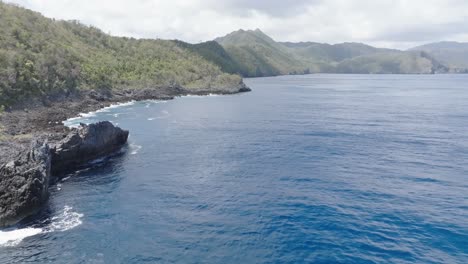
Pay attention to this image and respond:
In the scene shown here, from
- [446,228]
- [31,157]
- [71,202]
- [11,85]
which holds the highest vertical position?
[11,85]

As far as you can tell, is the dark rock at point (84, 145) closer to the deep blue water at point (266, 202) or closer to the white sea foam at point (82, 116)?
the deep blue water at point (266, 202)

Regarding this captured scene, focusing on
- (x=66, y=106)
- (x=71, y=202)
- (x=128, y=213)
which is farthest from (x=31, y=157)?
(x=66, y=106)

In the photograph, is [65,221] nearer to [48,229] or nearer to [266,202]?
[48,229]

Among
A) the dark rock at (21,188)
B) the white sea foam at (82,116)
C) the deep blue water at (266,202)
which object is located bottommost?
the deep blue water at (266,202)

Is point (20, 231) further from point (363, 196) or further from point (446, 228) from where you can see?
point (446, 228)

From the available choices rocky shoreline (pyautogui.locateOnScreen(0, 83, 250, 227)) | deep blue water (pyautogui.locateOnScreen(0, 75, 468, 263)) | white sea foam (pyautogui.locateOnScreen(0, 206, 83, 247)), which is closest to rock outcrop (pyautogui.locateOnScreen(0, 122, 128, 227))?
rocky shoreline (pyautogui.locateOnScreen(0, 83, 250, 227))

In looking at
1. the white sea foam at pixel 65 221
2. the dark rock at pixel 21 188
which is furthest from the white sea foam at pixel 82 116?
the white sea foam at pixel 65 221

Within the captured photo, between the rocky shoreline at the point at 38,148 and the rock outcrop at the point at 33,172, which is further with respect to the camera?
the rocky shoreline at the point at 38,148
